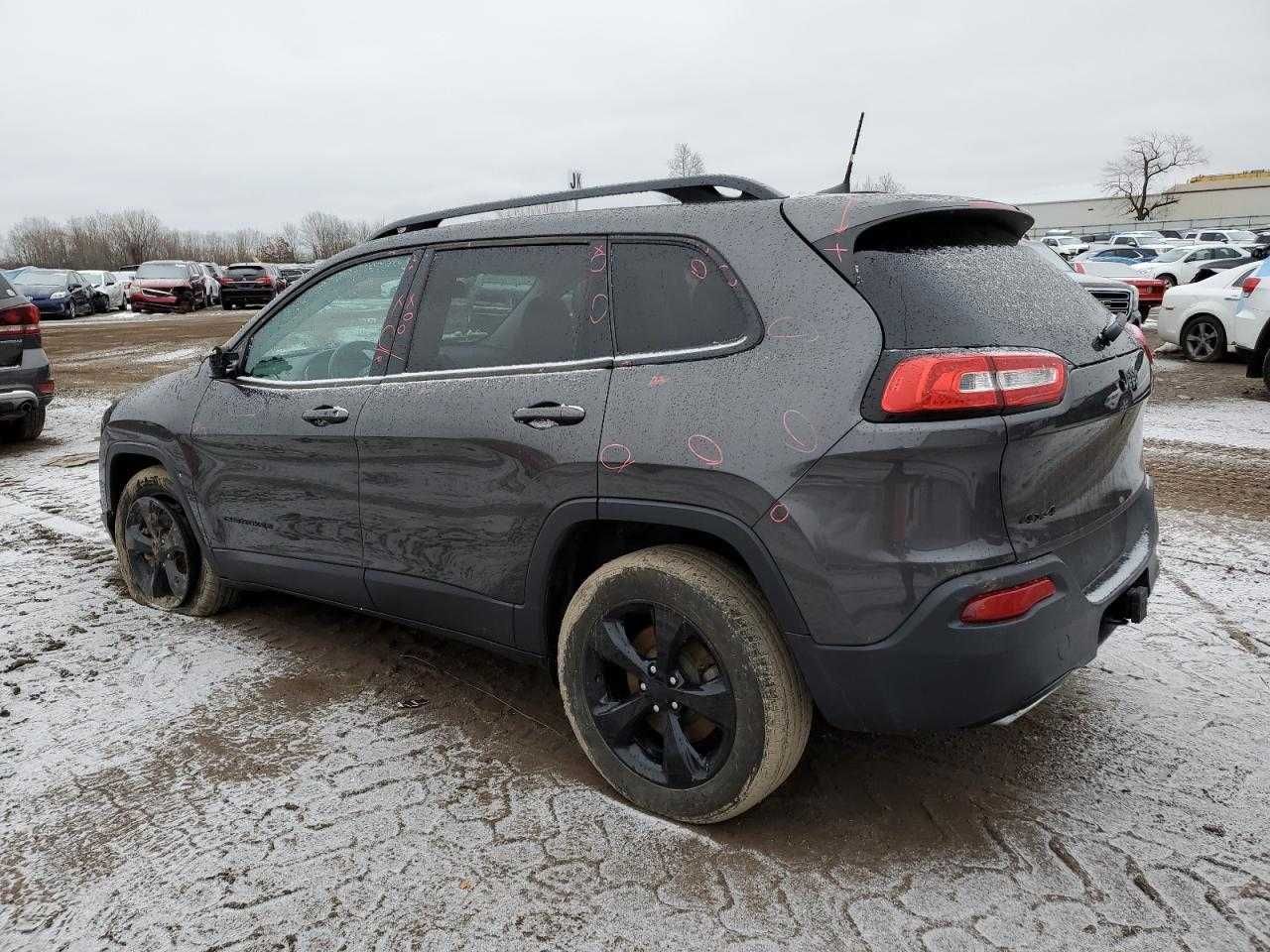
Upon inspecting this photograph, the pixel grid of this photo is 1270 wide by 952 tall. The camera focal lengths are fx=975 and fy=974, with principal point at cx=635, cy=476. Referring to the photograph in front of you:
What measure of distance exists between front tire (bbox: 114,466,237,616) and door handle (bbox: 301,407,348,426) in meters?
1.10

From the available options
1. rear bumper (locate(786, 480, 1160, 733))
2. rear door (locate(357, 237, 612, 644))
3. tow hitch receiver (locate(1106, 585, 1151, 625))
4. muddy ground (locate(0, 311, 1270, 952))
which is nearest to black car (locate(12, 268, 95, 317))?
muddy ground (locate(0, 311, 1270, 952))

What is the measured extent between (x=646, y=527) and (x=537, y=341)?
2.25 feet

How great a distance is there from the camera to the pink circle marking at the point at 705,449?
248 cm

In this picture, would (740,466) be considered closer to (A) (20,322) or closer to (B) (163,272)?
(A) (20,322)

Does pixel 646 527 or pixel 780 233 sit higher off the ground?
pixel 780 233

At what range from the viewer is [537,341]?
2996 mm

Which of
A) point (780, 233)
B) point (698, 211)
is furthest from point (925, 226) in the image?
point (698, 211)

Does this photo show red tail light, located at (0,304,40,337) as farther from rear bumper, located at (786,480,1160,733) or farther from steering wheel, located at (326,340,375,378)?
rear bumper, located at (786,480,1160,733)

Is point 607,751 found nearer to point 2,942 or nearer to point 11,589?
point 2,942

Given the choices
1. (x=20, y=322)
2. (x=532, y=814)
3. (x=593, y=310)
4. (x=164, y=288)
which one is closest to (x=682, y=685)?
(x=532, y=814)

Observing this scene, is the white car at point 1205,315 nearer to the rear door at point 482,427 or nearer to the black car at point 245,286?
the rear door at point 482,427

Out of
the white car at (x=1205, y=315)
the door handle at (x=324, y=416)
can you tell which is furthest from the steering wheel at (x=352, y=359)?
the white car at (x=1205, y=315)

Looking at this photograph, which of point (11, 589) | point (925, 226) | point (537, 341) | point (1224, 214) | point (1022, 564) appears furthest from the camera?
point (1224, 214)

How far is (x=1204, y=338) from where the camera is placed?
13172 millimetres
